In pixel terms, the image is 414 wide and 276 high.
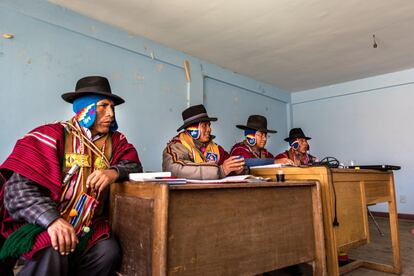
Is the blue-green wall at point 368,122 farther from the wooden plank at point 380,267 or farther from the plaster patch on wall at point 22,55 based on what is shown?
the plaster patch on wall at point 22,55

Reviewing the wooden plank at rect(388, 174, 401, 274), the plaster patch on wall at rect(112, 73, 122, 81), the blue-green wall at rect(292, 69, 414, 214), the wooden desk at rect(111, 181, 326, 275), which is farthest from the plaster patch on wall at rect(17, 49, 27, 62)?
the blue-green wall at rect(292, 69, 414, 214)

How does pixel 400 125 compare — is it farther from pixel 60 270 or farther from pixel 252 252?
pixel 60 270

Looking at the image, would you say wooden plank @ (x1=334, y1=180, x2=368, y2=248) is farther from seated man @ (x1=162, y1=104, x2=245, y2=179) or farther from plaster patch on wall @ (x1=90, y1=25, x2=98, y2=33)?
plaster patch on wall @ (x1=90, y1=25, x2=98, y2=33)

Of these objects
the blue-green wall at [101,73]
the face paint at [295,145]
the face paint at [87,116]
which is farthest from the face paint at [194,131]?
the face paint at [295,145]

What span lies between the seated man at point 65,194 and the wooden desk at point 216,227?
0.36 feet

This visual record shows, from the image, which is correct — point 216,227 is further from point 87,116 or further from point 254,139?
point 254,139

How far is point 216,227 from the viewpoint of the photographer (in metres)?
1.20

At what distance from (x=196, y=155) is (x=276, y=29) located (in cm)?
194

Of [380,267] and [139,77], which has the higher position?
[139,77]

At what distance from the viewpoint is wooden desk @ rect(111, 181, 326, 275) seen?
1.07m

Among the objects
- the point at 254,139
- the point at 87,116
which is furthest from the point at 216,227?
the point at 254,139

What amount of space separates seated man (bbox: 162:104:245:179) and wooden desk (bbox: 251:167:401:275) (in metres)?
0.24

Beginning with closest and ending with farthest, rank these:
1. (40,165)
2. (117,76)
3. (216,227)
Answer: (216,227) → (40,165) → (117,76)

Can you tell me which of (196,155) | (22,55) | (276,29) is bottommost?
(196,155)
